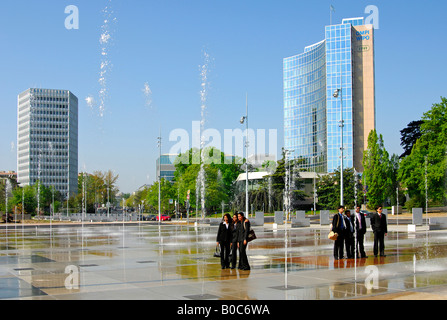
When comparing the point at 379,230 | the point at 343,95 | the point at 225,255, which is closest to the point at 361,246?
the point at 379,230

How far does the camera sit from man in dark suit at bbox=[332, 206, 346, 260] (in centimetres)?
1608

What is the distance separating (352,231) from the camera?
1678 centimetres

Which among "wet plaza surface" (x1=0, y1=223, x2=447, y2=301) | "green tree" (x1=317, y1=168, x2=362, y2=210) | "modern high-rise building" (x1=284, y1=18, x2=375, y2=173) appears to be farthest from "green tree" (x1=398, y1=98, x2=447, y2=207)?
"wet plaza surface" (x1=0, y1=223, x2=447, y2=301)

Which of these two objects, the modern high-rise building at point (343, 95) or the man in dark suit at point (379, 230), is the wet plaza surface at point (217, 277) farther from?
the modern high-rise building at point (343, 95)

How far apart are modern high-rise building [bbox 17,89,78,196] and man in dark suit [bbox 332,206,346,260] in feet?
565

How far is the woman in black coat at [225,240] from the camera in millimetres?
14258

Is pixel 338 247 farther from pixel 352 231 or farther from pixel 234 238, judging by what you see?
pixel 234 238

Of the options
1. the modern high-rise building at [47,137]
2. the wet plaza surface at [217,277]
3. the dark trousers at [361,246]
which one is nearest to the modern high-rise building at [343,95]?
the dark trousers at [361,246]

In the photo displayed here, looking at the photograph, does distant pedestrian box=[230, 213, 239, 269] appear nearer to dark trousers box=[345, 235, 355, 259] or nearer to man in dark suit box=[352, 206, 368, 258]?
dark trousers box=[345, 235, 355, 259]

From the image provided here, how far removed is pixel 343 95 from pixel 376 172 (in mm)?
36188

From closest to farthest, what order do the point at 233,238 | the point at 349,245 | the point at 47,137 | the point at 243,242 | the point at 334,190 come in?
1. the point at 243,242
2. the point at 233,238
3. the point at 349,245
4. the point at 334,190
5. the point at 47,137
